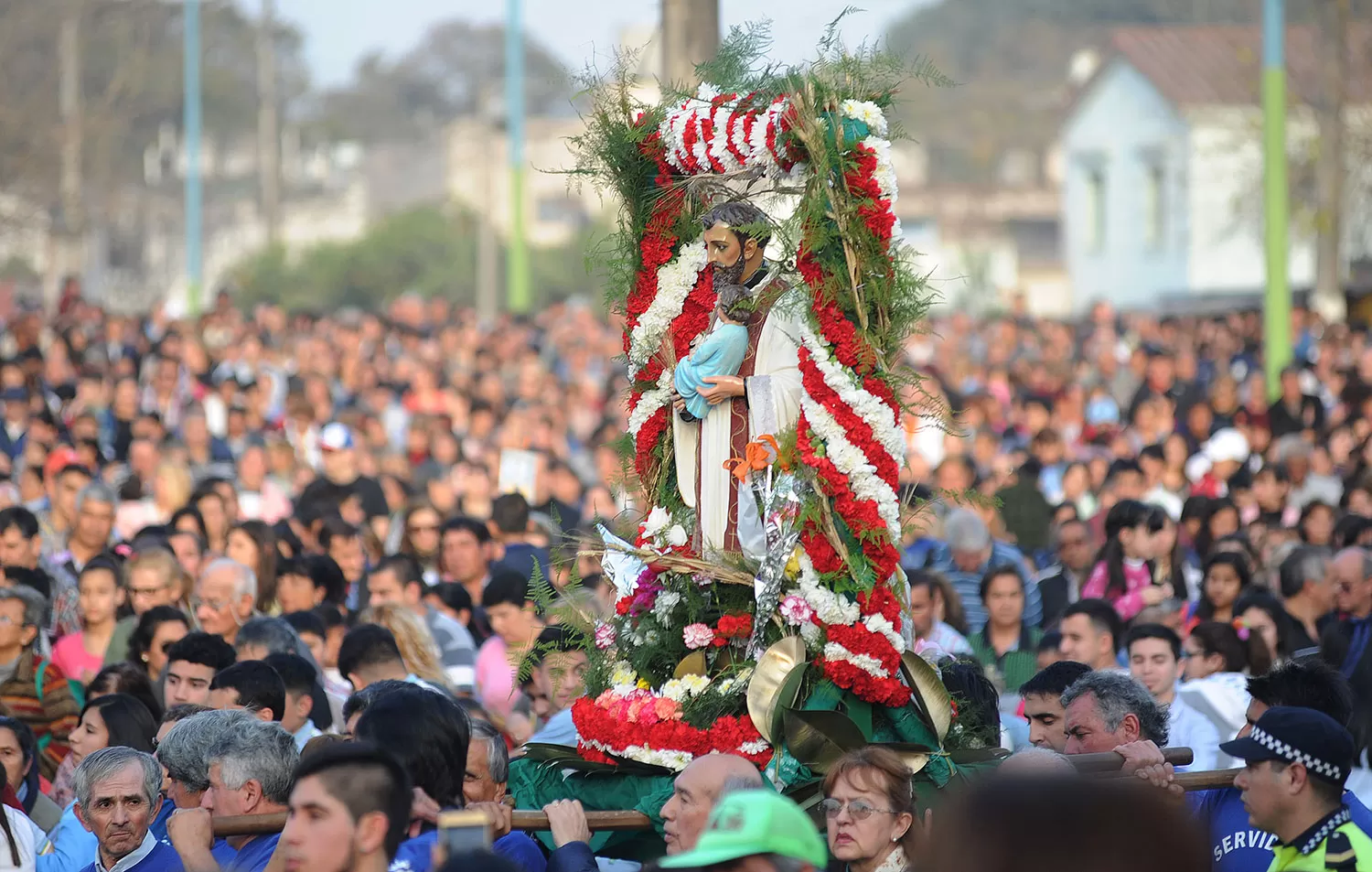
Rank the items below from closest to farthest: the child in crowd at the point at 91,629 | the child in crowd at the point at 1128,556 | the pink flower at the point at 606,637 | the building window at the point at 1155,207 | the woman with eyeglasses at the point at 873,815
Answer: the woman with eyeglasses at the point at 873,815 < the pink flower at the point at 606,637 < the child in crowd at the point at 91,629 < the child in crowd at the point at 1128,556 < the building window at the point at 1155,207

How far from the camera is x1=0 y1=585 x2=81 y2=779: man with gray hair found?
26.2 ft

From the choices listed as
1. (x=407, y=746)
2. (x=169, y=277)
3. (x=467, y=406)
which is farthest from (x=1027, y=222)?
(x=407, y=746)

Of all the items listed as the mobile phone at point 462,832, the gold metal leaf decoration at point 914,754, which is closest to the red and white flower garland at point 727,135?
the gold metal leaf decoration at point 914,754

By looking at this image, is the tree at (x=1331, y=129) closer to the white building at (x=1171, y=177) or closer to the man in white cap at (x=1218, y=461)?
the white building at (x=1171, y=177)

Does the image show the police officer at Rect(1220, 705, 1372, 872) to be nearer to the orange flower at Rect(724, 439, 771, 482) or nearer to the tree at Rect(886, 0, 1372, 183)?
the orange flower at Rect(724, 439, 771, 482)

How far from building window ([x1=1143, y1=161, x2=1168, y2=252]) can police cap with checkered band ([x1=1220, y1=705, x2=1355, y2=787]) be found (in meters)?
38.5

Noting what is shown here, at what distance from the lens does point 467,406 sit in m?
18.3

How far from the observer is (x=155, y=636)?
336 inches

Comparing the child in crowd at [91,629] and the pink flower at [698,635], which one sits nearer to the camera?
the pink flower at [698,635]

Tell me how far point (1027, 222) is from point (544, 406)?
46.2 m

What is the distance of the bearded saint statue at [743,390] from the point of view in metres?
7.10

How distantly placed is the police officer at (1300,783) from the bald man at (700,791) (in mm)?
1350

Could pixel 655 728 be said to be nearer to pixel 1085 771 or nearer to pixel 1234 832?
pixel 1085 771

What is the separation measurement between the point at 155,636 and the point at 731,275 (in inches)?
122
